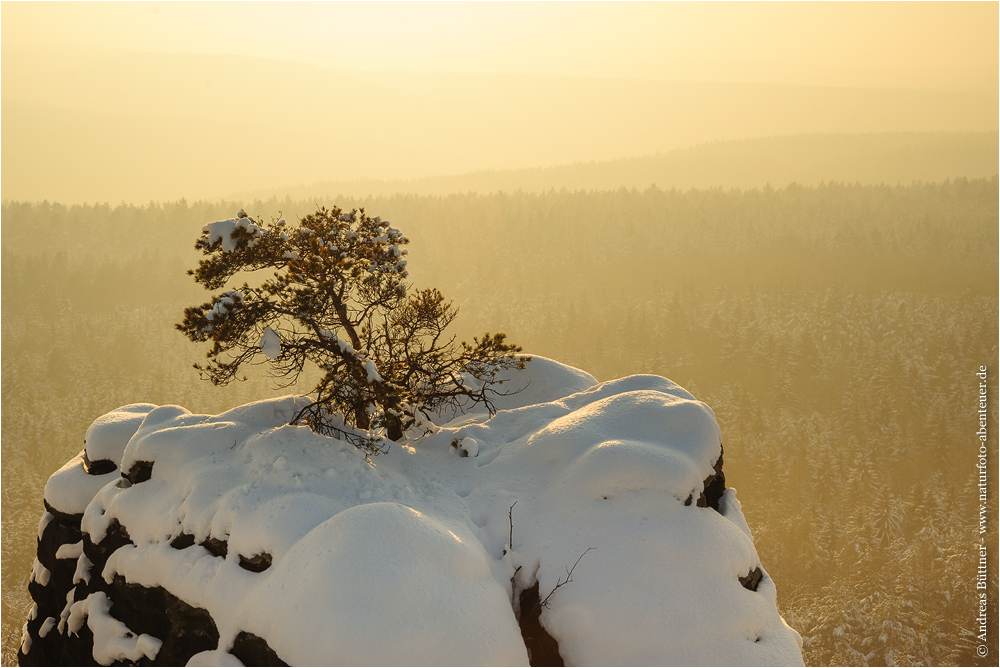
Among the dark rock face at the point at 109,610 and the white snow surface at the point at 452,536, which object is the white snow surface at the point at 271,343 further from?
the dark rock face at the point at 109,610

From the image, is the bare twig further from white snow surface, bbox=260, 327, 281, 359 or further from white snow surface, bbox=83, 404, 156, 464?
white snow surface, bbox=83, 404, 156, 464

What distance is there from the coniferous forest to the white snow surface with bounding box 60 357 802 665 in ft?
133

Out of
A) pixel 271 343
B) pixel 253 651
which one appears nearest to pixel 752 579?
pixel 253 651

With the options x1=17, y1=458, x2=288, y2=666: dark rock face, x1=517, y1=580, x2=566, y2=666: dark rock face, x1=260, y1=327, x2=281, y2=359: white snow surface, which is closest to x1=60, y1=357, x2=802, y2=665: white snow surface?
x1=517, y1=580, x2=566, y2=666: dark rock face

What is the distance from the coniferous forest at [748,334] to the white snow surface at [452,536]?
40544mm

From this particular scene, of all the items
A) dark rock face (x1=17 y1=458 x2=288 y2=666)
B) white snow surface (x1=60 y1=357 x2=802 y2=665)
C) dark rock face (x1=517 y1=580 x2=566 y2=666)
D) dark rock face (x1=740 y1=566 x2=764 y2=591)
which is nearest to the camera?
white snow surface (x1=60 y1=357 x2=802 y2=665)

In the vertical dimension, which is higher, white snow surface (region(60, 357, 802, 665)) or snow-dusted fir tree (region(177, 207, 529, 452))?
snow-dusted fir tree (region(177, 207, 529, 452))

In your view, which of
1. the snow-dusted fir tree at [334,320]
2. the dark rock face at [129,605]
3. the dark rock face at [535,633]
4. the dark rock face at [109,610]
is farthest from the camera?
the snow-dusted fir tree at [334,320]

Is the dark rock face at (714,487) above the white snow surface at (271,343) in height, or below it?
below

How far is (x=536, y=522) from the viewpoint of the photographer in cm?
1388

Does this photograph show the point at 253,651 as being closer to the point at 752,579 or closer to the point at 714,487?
the point at 752,579

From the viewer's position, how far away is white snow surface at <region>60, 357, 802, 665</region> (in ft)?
35.3

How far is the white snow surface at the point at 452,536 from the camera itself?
1077 centimetres

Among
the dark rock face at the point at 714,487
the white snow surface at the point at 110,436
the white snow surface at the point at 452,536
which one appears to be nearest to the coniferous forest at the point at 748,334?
the white snow surface at the point at 110,436
